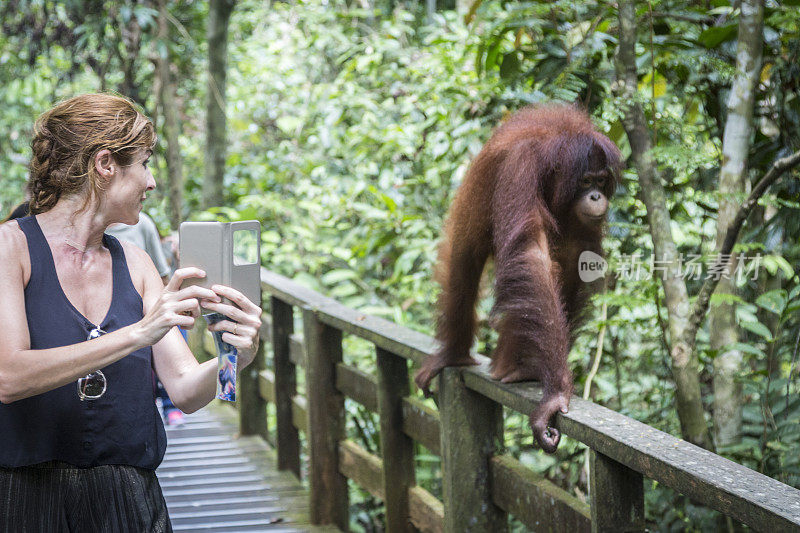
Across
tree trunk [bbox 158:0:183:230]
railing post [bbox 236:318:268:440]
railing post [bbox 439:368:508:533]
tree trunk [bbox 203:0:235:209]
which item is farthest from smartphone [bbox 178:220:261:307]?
tree trunk [bbox 158:0:183:230]

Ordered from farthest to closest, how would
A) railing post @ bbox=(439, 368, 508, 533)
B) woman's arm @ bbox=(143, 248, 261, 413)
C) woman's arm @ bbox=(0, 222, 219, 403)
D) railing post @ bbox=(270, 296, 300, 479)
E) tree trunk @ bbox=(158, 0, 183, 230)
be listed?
tree trunk @ bbox=(158, 0, 183, 230) < railing post @ bbox=(270, 296, 300, 479) < railing post @ bbox=(439, 368, 508, 533) < woman's arm @ bbox=(143, 248, 261, 413) < woman's arm @ bbox=(0, 222, 219, 403)

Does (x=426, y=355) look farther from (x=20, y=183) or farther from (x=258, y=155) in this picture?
(x=20, y=183)

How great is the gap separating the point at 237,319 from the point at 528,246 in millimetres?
914

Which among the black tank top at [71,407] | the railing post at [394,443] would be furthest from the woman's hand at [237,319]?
the railing post at [394,443]

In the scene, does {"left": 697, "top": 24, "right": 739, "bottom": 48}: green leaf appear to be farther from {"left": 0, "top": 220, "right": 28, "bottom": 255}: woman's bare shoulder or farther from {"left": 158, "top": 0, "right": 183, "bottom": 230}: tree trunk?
{"left": 158, "top": 0, "right": 183, "bottom": 230}: tree trunk

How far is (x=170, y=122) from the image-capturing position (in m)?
5.17

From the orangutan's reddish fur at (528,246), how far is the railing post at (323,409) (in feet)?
2.16

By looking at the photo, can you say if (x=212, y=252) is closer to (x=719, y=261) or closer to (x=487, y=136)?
(x=719, y=261)

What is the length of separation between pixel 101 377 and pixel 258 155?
540cm

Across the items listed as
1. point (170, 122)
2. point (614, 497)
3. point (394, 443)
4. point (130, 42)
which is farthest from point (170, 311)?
point (130, 42)

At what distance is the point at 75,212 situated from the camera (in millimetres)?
1371

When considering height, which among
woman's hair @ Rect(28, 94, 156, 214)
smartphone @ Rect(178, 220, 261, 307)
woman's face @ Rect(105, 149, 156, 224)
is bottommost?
smartphone @ Rect(178, 220, 261, 307)

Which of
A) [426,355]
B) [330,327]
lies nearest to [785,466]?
[426,355]

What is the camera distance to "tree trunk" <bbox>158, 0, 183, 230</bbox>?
17.0ft
